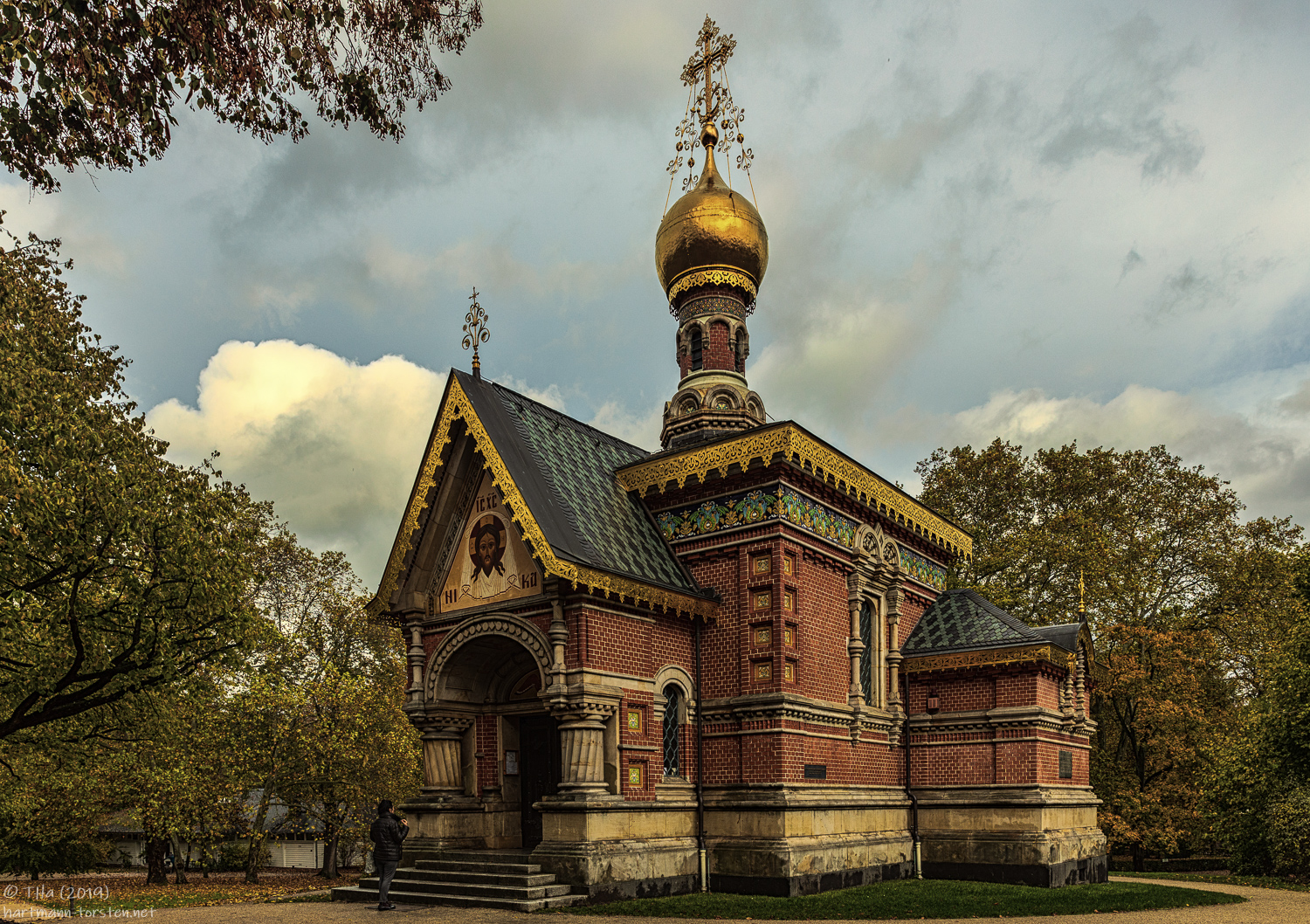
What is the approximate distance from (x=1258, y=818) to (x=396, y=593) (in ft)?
65.1

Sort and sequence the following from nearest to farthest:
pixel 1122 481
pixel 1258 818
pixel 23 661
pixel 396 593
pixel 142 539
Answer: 1. pixel 142 539
2. pixel 23 661
3. pixel 396 593
4. pixel 1258 818
5. pixel 1122 481

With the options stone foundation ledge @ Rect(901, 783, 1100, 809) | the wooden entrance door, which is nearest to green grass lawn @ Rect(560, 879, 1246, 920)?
stone foundation ledge @ Rect(901, 783, 1100, 809)

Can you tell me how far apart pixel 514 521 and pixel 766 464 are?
14.1 feet

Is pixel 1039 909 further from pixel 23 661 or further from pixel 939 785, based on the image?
pixel 23 661

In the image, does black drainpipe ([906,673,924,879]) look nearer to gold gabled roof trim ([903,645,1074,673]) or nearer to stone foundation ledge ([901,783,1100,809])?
stone foundation ledge ([901,783,1100,809])

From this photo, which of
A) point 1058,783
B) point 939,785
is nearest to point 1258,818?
point 1058,783

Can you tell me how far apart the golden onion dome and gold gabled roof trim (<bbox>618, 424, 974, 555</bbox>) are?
6.49 m

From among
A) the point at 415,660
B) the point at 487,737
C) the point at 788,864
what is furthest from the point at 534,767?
the point at 788,864

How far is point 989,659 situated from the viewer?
18.4 metres

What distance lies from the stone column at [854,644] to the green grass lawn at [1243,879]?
9754 mm

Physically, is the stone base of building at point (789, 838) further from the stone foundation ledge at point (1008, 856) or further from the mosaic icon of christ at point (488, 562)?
the mosaic icon of christ at point (488, 562)

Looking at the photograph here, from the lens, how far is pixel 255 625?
14016 millimetres

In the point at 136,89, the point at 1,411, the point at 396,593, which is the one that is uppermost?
the point at 136,89

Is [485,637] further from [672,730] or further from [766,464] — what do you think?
[766,464]
